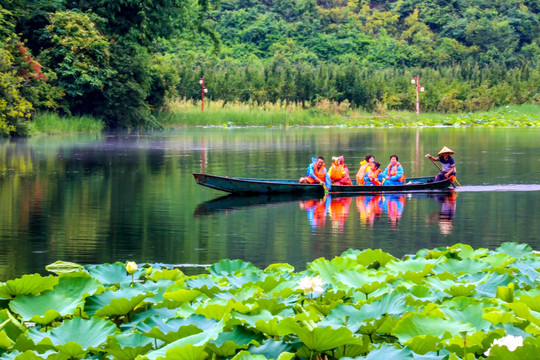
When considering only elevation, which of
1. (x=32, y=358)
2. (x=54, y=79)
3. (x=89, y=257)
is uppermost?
(x=54, y=79)

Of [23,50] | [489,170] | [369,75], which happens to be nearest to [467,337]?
[489,170]

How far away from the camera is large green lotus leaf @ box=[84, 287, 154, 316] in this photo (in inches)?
151

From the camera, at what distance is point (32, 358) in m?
3.12

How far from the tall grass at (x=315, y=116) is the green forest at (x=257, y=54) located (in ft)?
3.95

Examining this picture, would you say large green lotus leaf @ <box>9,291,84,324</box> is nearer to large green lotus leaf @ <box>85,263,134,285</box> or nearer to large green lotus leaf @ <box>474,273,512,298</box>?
large green lotus leaf @ <box>85,263,134,285</box>


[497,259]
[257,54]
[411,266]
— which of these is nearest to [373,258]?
[411,266]

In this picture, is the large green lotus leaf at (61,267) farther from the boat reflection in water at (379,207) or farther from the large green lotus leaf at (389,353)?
the boat reflection in water at (379,207)

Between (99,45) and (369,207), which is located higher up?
(99,45)

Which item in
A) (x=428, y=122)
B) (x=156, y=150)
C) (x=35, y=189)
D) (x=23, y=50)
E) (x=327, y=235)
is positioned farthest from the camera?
(x=428, y=122)

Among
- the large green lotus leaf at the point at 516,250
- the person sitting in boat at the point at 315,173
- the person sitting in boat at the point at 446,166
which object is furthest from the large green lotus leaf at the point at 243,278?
the person sitting in boat at the point at 446,166

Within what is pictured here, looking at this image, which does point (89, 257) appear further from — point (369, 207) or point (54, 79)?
point (54, 79)

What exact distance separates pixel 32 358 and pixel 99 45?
108 feet

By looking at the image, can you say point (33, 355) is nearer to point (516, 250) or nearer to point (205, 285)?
point (205, 285)

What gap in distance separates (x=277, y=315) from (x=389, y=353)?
81 centimetres
